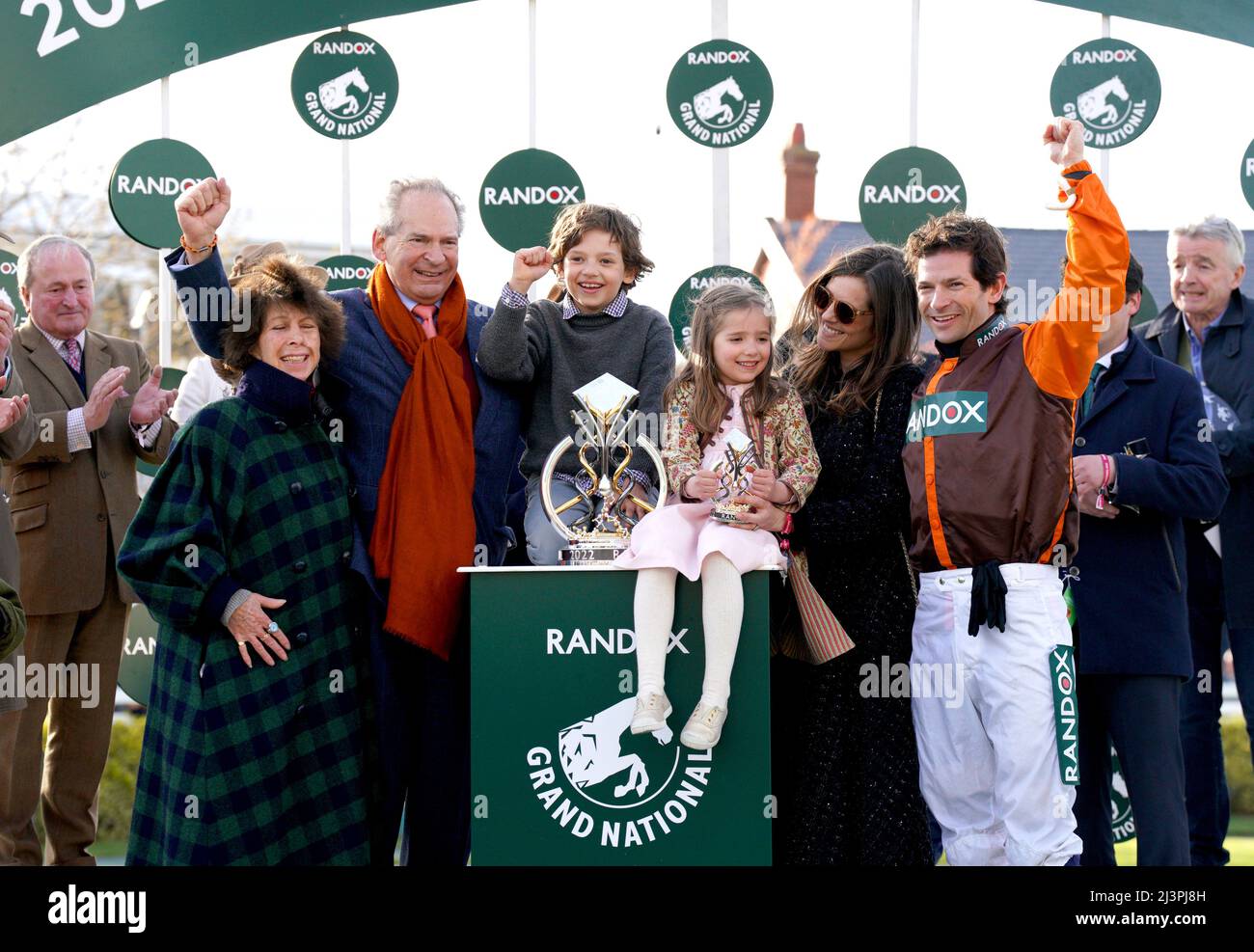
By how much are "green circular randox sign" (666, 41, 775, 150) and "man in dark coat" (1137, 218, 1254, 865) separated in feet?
5.75

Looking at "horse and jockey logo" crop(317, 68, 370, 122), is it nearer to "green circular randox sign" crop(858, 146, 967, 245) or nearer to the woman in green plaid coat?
the woman in green plaid coat

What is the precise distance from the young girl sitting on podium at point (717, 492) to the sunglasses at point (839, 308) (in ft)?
0.79

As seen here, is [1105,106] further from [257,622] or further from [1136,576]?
[257,622]

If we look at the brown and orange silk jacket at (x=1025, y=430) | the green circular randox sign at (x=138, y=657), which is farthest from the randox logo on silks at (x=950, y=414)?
the green circular randox sign at (x=138, y=657)

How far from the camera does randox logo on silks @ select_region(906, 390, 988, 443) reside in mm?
4004

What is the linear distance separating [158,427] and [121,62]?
64.7 inches

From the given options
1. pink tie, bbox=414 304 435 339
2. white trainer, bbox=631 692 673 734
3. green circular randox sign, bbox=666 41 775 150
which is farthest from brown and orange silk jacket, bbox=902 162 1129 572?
green circular randox sign, bbox=666 41 775 150

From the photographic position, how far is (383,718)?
4191mm

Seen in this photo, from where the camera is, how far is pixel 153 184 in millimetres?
5953

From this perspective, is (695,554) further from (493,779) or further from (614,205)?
(614,205)

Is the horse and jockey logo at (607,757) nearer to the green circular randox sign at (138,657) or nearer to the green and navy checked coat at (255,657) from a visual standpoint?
the green and navy checked coat at (255,657)

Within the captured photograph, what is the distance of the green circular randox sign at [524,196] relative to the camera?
19.9 feet
